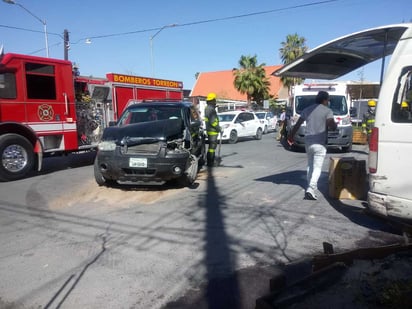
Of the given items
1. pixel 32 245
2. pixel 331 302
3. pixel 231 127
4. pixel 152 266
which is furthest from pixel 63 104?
pixel 231 127

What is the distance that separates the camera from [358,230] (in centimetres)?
494

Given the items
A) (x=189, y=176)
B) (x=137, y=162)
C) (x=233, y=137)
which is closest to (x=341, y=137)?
(x=233, y=137)

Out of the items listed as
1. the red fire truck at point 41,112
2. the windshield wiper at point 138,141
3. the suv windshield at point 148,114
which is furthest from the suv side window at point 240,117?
the windshield wiper at point 138,141

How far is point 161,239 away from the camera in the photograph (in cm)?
465

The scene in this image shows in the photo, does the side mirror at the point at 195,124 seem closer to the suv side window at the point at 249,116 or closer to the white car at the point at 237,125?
the white car at the point at 237,125

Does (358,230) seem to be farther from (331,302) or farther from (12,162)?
(12,162)

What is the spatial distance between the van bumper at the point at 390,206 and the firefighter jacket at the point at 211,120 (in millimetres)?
5649

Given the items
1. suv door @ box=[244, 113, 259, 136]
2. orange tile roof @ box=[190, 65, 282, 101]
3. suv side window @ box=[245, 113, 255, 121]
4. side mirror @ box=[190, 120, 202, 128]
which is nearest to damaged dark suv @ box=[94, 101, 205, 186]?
side mirror @ box=[190, 120, 202, 128]

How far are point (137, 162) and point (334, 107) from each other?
9.27m

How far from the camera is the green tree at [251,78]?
146 feet

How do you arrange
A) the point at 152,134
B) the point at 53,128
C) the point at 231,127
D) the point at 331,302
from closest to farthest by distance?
the point at 331,302, the point at 152,134, the point at 53,128, the point at 231,127

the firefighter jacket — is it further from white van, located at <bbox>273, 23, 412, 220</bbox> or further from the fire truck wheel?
white van, located at <bbox>273, 23, 412, 220</bbox>

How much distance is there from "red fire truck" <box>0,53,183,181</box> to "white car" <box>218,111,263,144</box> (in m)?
7.86

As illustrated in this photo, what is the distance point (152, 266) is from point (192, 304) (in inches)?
33.9
